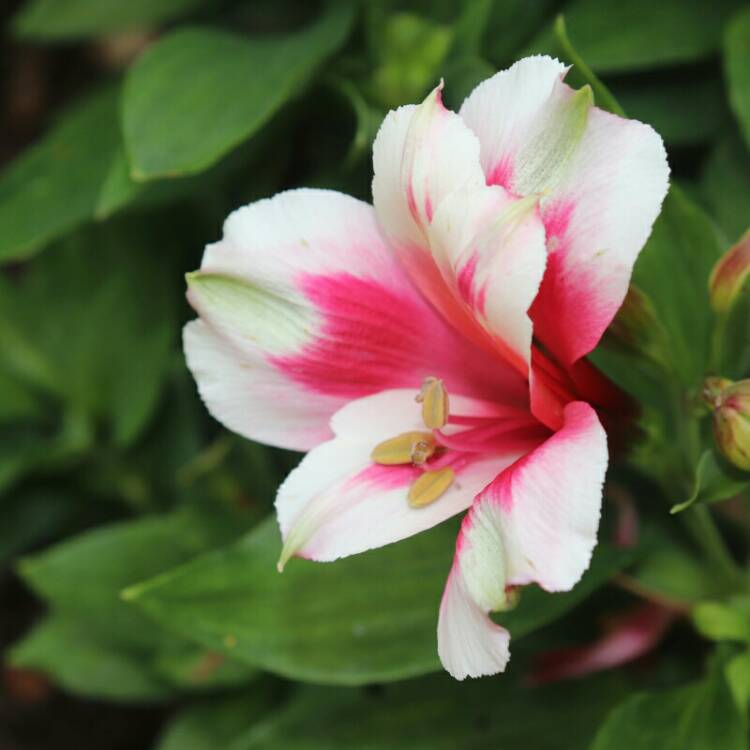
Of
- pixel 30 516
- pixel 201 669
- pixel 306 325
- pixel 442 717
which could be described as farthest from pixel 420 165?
pixel 30 516

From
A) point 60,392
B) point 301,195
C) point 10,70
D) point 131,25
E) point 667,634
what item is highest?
point 301,195

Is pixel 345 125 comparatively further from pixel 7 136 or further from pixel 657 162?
pixel 7 136

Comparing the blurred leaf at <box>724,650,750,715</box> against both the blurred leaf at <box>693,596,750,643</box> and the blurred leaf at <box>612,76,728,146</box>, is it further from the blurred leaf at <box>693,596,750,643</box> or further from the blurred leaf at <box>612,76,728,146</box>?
the blurred leaf at <box>612,76,728,146</box>

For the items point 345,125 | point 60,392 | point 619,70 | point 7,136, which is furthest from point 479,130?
point 7,136

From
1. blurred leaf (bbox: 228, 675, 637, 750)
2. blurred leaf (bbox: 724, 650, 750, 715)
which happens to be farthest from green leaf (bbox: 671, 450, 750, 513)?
blurred leaf (bbox: 228, 675, 637, 750)

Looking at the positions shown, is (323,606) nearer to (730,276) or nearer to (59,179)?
(730,276)

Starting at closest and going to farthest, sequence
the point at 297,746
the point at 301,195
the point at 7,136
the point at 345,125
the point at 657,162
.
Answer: the point at 657,162
the point at 301,195
the point at 297,746
the point at 345,125
the point at 7,136

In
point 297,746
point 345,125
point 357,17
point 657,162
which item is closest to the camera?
point 657,162

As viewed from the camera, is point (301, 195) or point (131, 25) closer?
point (301, 195)

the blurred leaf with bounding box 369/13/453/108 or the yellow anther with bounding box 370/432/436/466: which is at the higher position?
the blurred leaf with bounding box 369/13/453/108
